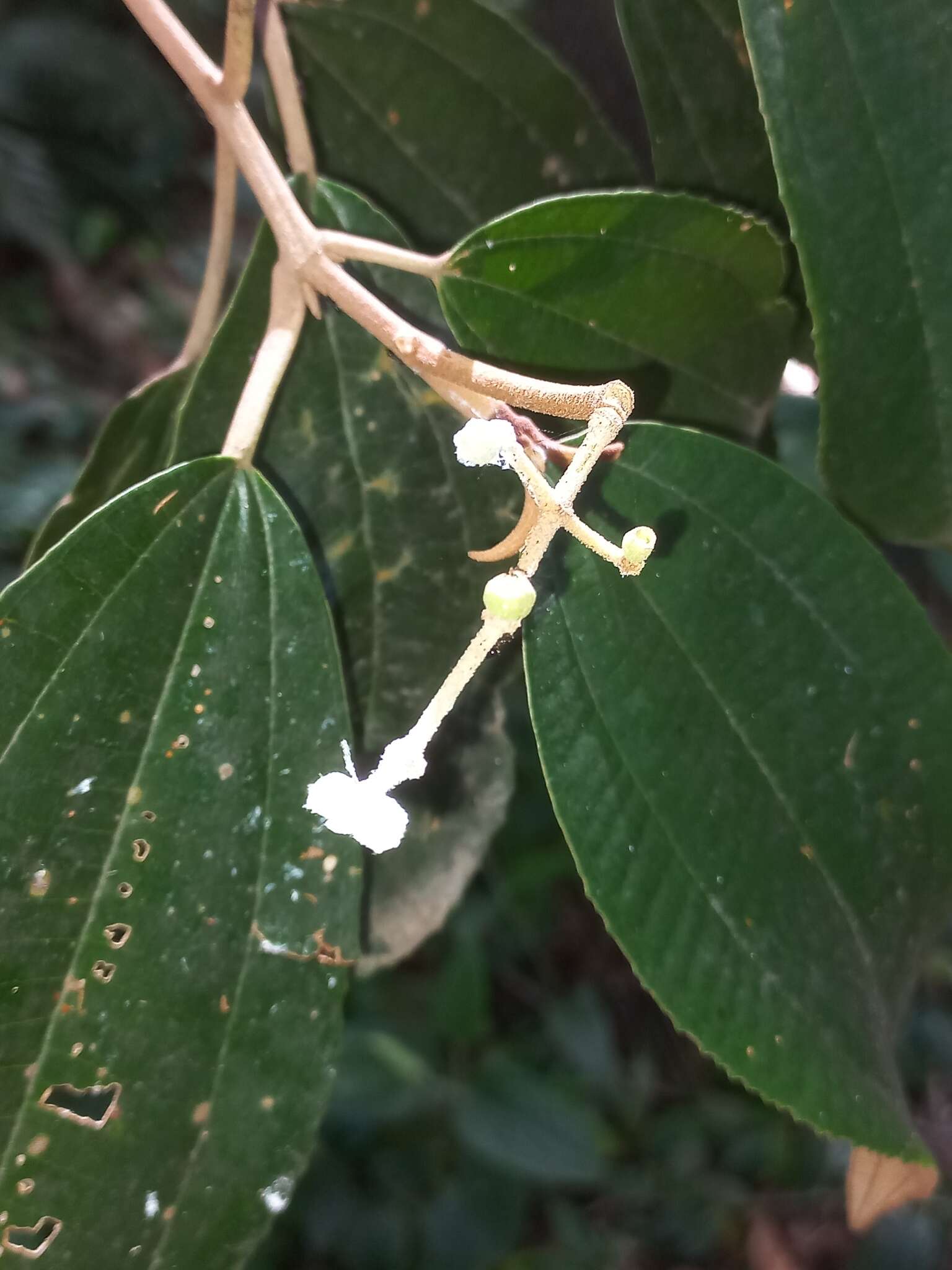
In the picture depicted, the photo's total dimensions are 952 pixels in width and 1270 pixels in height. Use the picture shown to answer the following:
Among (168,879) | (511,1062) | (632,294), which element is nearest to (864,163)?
(632,294)

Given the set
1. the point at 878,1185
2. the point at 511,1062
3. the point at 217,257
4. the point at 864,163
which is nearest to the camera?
the point at 864,163

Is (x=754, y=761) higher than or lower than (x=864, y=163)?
lower

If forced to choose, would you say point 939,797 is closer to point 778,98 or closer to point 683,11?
point 778,98

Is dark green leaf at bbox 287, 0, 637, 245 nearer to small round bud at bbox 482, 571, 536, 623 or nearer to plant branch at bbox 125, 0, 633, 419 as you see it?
plant branch at bbox 125, 0, 633, 419

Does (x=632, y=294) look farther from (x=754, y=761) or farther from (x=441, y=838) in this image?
(x=441, y=838)

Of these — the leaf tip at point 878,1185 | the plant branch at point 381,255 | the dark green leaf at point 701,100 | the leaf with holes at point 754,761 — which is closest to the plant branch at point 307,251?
the plant branch at point 381,255

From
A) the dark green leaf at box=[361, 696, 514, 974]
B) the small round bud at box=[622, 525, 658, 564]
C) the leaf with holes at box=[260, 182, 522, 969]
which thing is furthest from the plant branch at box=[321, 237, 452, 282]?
the dark green leaf at box=[361, 696, 514, 974]
